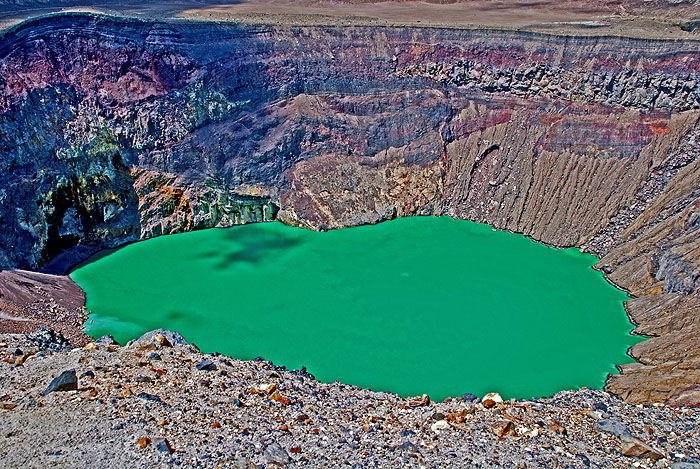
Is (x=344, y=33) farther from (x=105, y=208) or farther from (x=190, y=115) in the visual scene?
(x=105, y=208)

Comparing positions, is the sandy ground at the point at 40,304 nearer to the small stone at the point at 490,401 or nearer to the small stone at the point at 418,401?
the small stone at the point at 418,401

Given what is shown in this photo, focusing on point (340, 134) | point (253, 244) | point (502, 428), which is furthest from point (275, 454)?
point (340, 134)

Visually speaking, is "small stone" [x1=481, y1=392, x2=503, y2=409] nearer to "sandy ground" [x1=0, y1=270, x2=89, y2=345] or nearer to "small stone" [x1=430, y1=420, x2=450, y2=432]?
"small stone" [x1=430, y1=420, x2=450, y2=432]

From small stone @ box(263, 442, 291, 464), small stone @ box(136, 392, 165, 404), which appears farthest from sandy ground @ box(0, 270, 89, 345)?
small stone @ box(263, 442, 291, 464)

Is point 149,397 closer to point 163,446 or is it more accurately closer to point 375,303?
point 163,446

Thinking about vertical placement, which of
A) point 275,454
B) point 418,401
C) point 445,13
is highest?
point 445,13
